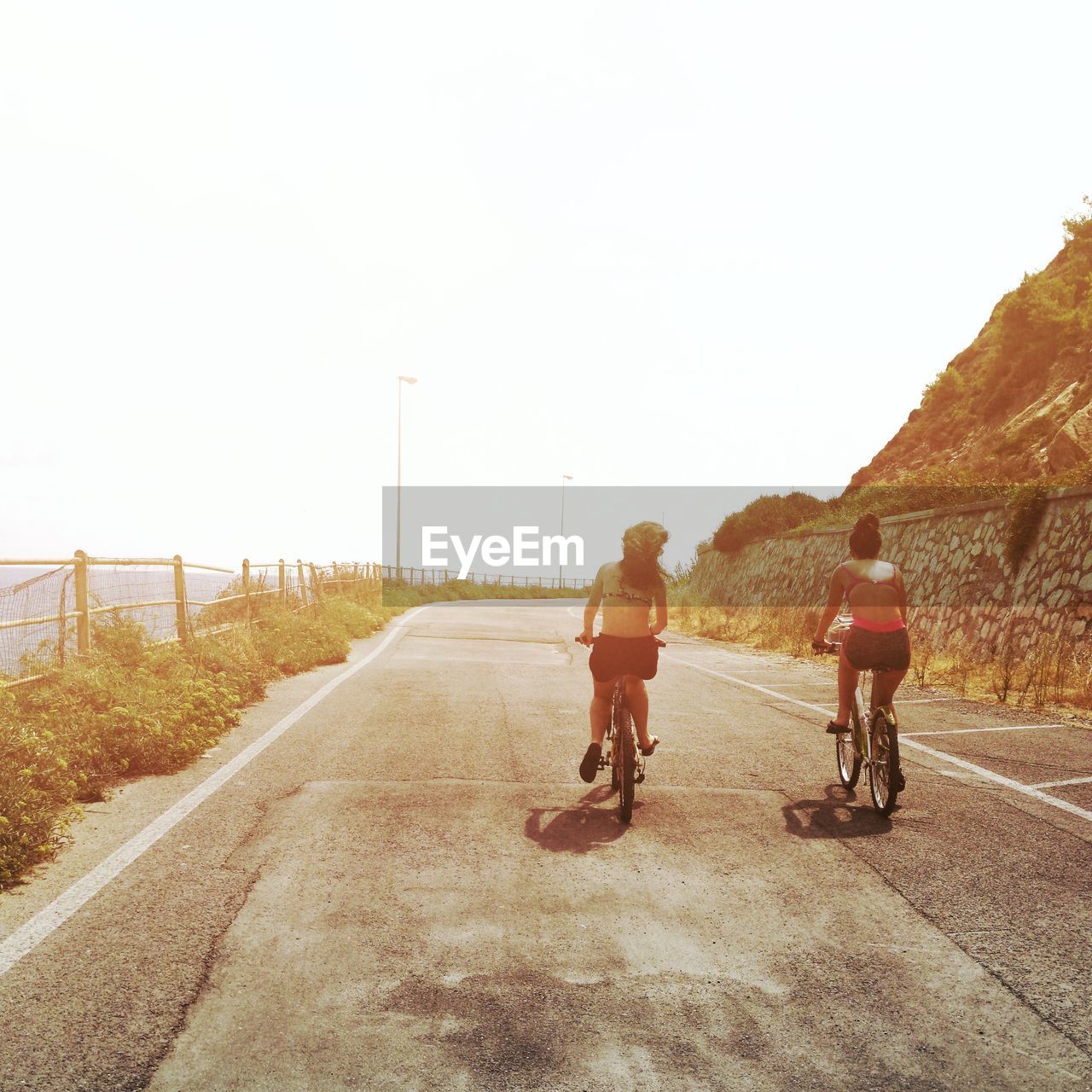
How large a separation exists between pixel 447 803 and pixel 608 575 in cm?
185

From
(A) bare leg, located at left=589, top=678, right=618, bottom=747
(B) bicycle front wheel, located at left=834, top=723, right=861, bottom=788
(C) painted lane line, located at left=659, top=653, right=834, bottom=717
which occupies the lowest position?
(C) painted lane line, located at left=659, top=653, right=834, bottom=717

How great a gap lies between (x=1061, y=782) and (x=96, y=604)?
9.30 metres

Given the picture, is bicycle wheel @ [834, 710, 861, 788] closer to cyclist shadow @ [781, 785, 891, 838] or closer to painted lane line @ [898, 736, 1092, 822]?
cyclist shadow @ [781, 785, 891, 838]

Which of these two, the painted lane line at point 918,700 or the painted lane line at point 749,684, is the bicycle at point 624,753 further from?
the painted lane line at point 918,700

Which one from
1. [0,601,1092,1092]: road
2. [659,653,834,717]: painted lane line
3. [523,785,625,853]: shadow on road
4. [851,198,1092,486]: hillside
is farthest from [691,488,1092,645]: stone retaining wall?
[523,785,625,853]: shadow on road

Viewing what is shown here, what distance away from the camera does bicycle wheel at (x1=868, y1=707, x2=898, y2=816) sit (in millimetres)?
6250

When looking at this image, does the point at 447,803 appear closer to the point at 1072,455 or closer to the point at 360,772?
the point at 360,772

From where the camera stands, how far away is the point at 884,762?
6.35m

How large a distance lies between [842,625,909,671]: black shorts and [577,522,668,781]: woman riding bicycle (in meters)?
1.34

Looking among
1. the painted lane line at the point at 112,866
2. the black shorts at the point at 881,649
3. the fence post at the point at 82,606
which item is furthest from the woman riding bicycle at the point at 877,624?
the fence post at the point at 82,606

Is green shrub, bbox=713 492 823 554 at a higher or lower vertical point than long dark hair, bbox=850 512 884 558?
higher

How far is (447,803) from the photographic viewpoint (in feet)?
21.3

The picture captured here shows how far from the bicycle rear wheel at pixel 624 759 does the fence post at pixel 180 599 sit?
8.46 m

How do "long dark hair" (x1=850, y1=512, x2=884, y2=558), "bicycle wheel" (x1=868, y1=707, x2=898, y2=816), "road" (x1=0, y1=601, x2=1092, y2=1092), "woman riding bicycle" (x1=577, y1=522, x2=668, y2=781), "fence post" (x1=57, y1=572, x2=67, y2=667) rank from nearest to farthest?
"road" (x1=0, y1=601, x2=1092, y2=1092) → "bicycle wheel" (x1=868, y1=707, x2=898, y2=816) → "woman riding bicycle" (x1=577, y1=522, x2=668, y2=781) → "long dark hair" (x1=850, y1=512, x2=884, y2=558) → "fence post" (x1=57, y1=572, x2=67, y2=667)
